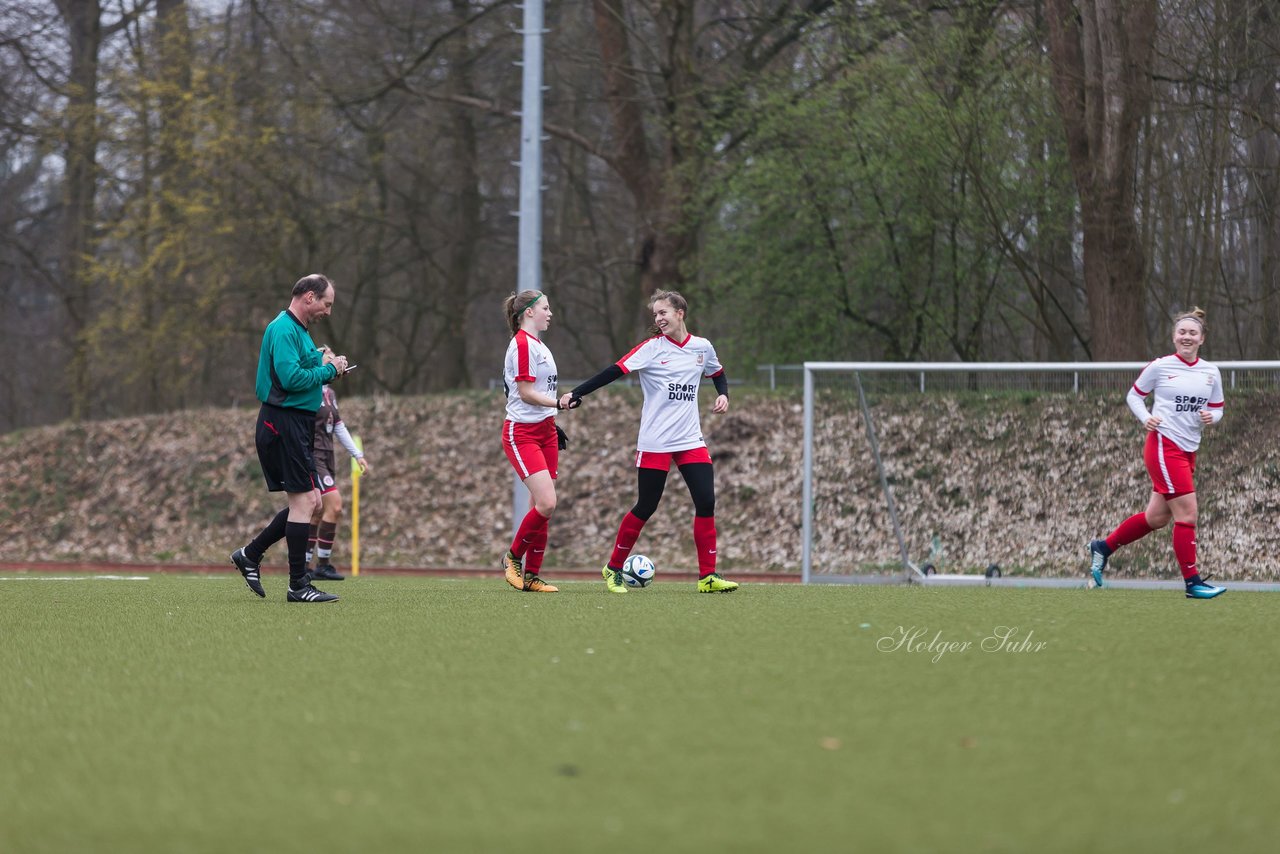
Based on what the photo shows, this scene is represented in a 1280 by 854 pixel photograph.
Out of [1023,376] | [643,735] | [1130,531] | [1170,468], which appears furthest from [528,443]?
[643,735]

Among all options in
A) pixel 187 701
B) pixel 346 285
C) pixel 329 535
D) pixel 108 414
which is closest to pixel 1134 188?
pixel 329 535

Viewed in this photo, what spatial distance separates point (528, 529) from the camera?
34.8ft

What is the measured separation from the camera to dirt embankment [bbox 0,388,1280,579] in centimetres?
1330

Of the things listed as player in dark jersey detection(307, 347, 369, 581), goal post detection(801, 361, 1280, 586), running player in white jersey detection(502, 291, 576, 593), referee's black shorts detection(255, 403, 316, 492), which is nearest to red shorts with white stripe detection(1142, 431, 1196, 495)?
goal post detection(801, 361, 1280, 586)

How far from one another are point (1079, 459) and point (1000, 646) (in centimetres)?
730

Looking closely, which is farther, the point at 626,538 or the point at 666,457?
the point at 626,538

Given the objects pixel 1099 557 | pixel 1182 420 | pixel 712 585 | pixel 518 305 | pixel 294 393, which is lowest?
pixel 712 585

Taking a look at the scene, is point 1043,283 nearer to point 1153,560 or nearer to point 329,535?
point 1153,560

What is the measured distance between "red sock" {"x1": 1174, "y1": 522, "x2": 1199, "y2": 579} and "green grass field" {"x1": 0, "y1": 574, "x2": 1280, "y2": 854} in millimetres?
2077

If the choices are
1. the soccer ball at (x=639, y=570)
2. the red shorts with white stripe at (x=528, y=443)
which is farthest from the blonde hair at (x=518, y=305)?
the soccer ball at (x=639, y=570)

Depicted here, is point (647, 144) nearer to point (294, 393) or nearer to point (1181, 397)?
point (1181, 397)

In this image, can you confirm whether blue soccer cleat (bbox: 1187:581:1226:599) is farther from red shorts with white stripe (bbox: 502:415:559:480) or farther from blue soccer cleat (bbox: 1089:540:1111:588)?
red shorts with white stripe (bbox: 502:415:559:480)

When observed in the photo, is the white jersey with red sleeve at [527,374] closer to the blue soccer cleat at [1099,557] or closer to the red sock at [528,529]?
the red sock at [528,529]

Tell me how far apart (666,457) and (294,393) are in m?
2.69
